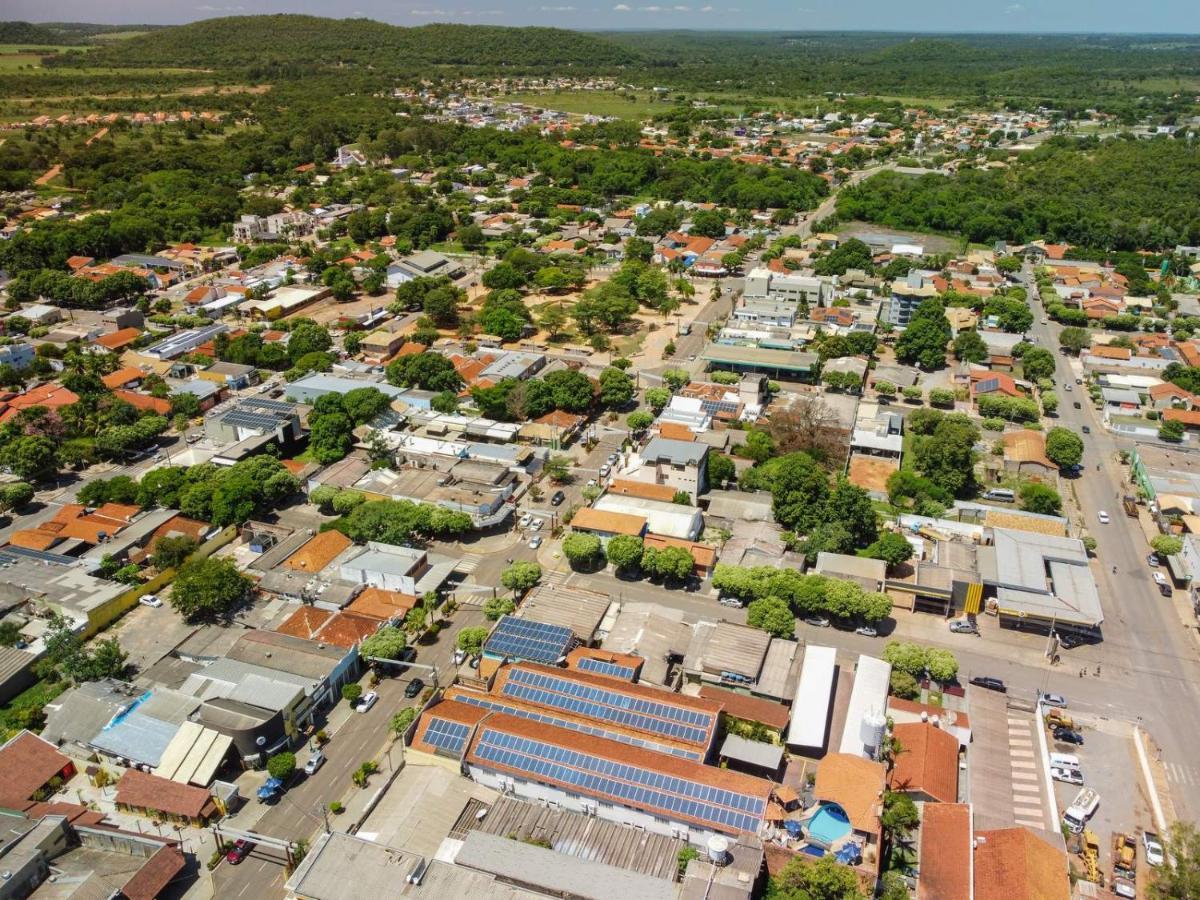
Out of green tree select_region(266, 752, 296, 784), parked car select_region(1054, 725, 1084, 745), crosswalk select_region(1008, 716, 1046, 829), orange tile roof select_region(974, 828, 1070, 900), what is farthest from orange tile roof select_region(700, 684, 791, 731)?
green tree select_region(266, 752, 296, 784)

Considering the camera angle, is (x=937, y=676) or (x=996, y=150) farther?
(x=996, y=150)

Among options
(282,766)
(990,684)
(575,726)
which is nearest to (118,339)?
(282,766)

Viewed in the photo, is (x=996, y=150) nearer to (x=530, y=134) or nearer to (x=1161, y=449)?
(x=530, y=134)

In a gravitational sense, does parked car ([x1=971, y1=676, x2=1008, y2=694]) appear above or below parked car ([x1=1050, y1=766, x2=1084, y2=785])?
above

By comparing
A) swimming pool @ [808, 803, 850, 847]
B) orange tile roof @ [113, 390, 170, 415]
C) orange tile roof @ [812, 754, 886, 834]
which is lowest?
swimming pool @ [808, 803, 850, 847]

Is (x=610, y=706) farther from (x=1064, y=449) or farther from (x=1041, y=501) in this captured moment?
(x=1064, y=449)

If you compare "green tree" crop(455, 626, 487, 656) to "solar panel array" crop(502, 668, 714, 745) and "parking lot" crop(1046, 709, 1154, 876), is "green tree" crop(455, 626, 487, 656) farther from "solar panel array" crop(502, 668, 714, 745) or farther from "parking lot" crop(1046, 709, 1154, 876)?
"parking lot" crop(1046, 709, 1154, 876)

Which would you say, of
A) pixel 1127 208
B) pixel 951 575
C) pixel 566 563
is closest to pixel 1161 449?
pixel 951 575
